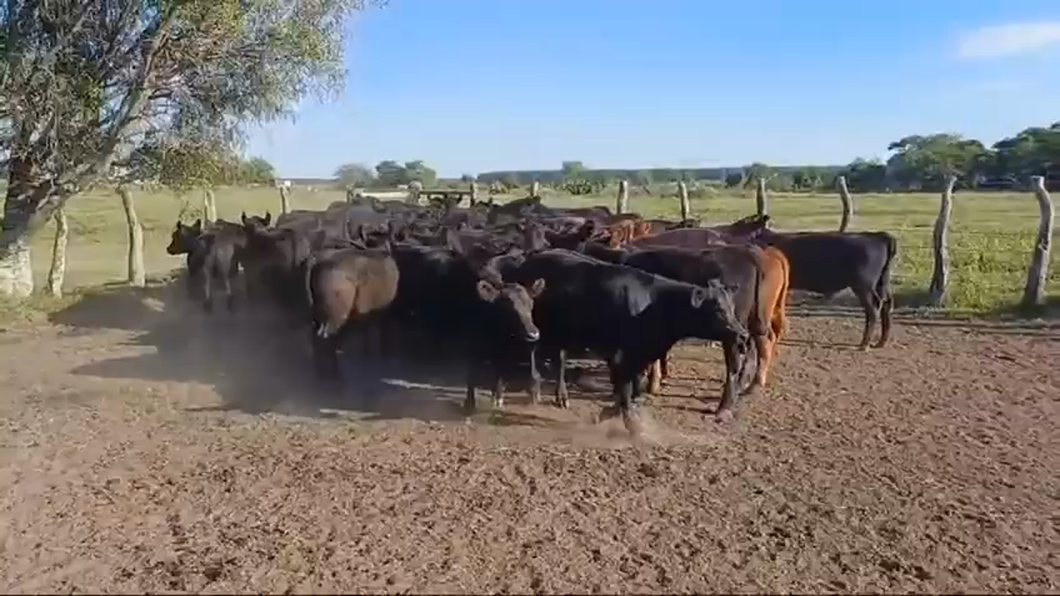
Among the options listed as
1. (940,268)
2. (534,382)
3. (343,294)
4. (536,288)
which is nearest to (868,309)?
(940,268)

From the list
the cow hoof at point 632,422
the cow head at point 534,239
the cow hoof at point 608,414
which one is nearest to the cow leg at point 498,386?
the cow hoof at point 608,414

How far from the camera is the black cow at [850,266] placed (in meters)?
11.7

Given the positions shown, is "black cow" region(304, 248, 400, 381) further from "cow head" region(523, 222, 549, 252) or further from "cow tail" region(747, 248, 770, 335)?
"cow tail" region(747, 248, 770, 335)

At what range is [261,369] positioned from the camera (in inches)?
412

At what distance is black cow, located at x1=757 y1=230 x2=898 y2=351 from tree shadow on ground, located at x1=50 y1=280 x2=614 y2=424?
134 inches

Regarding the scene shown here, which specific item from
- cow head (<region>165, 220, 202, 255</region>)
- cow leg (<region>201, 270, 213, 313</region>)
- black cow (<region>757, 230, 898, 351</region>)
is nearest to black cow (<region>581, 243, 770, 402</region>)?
black cow (<region>757, 230, 898, 351</region>)

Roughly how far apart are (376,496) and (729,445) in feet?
9.06

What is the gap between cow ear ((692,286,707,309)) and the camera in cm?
805

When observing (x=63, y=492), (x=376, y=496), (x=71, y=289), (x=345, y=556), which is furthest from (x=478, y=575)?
(x=71, y=289)

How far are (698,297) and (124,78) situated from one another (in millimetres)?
9158

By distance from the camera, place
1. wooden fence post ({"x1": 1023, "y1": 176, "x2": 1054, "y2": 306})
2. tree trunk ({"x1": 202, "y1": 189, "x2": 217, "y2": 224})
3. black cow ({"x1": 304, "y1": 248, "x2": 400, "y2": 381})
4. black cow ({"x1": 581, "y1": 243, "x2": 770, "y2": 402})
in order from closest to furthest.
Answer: black cow ({"x1": 581, "y1": 243, "x2": 770, "y2": 402}) < black cow ({"x1": 304, "y1": 248, "x2": 400, "y2": 381}) < wooden fence post ({"x1": 1023, "y1": 176, "x2": 1054, "y2": 306}) < tree trunk ({"x1": 202, "y1": 189, "x2": 217, "y2": 224})

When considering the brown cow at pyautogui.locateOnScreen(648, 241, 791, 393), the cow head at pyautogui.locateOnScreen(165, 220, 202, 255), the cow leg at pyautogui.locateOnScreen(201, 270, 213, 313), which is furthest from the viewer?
the cow head at pyautogui.locateOnScreen(165, 220, 202, 255)

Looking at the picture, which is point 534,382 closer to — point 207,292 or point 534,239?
point 534,239

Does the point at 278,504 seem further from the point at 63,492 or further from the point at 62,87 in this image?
the point at 62,87
